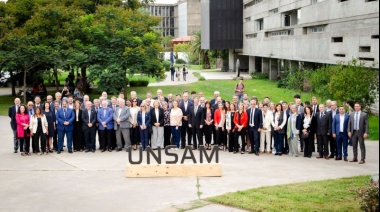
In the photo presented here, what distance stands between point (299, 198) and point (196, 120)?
25.0ft

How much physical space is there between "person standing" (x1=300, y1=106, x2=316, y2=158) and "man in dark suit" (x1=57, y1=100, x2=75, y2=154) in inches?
317

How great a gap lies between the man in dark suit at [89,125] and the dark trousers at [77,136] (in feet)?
0.79

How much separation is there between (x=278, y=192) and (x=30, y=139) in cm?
1106

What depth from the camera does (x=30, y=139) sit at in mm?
20219

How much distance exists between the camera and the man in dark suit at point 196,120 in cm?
1933

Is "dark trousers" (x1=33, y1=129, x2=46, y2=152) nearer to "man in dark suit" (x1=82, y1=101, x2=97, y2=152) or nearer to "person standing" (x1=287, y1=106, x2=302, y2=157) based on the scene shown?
"man in dark suit" (x1=82, y1=101, x2=97, y2=152)

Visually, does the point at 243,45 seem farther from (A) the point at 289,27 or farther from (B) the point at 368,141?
(B) the point at 368,141

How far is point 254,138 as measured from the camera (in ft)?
60.5

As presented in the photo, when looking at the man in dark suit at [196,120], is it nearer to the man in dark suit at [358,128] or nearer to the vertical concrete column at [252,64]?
the man in dark suit at [358,128]

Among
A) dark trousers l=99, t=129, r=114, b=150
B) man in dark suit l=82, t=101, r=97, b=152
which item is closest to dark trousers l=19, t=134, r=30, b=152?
man in dark suit l=82, t=101, r=97, b=152

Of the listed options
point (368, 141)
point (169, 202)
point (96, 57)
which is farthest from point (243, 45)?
point (169, 202)

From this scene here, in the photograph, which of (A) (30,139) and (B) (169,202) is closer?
(B) (169,202)

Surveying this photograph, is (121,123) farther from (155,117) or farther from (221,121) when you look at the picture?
(221,121)

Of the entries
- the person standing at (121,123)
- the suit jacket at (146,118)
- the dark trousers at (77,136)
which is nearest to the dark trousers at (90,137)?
the dark trousers at (77,136)
